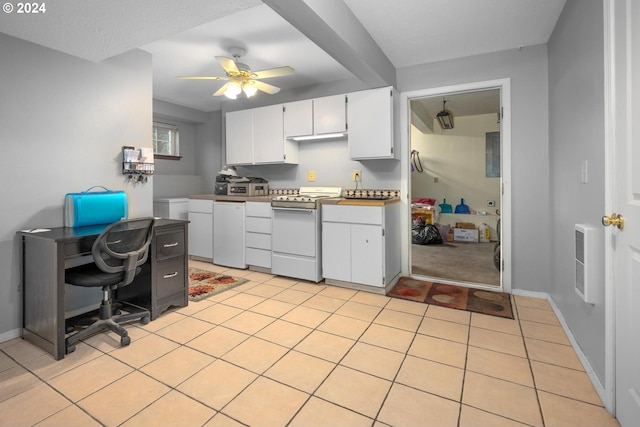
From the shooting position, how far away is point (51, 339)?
2.03m

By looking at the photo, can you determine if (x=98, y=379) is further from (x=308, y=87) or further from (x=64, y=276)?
(x=308, y=87)

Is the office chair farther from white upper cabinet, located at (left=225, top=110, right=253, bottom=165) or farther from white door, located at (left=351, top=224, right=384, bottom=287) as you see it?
white upper cabinet, located at (left=225, top=110, right=253, bottom=165)

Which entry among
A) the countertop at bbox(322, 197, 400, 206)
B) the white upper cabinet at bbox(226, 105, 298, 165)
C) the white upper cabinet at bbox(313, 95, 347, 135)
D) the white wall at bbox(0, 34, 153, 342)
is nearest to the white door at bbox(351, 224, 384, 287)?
the countertop at bbox(322, 197, 400, 206)

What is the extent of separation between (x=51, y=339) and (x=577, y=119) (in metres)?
3.73

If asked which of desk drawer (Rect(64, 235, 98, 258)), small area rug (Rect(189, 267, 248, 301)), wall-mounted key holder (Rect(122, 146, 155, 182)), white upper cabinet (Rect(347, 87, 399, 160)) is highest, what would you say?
white upper cabinet (Rect(347, 87, 399, 160))

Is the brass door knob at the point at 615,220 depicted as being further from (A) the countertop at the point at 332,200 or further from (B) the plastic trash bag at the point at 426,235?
(B) the plastic trash bag at the point at 426,235

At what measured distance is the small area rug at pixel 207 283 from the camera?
316 cm

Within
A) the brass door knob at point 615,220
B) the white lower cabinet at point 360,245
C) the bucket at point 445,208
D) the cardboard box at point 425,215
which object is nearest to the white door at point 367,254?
the white lower cabinet at point 360,245

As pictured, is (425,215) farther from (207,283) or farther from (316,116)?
(207,283)

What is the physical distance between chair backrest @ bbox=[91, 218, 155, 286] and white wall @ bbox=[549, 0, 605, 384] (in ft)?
9.39

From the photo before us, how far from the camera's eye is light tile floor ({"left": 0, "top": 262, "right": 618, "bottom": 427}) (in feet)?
4.86

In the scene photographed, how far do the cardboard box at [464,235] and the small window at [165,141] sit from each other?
17.8 ft

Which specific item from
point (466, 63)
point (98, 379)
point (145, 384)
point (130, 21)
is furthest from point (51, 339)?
point (466, 63)

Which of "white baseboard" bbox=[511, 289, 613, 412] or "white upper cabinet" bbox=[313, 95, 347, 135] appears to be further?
"white upper cabinet" bbox=[313, 95, 347, 135]
